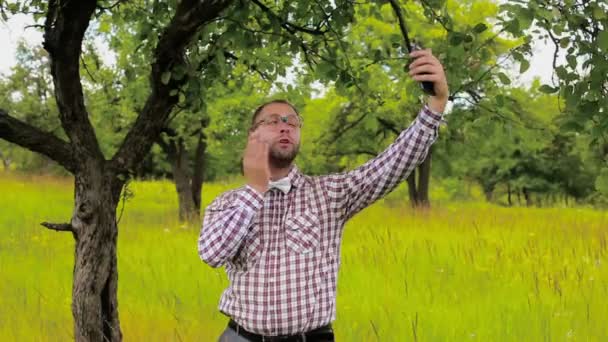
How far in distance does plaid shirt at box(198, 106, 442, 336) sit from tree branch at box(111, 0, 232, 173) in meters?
1.38

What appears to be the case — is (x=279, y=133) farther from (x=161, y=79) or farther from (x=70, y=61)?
(x=70, y=61)

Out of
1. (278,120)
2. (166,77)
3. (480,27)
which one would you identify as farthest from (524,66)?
(166,77)

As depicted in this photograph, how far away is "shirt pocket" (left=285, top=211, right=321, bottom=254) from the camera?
109 inches

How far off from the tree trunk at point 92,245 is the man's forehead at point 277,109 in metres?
1.57

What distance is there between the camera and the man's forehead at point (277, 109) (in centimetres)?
286

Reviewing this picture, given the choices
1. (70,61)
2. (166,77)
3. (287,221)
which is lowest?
(287,221)

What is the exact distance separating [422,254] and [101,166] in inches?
187

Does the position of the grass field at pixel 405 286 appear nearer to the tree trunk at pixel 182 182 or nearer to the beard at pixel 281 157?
the beard at pixel 281 157

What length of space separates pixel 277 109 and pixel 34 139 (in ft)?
6.05

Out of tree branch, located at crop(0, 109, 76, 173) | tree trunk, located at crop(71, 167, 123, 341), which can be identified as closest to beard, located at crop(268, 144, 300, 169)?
tree trunk, located at crop(71, 167, 123, 341)

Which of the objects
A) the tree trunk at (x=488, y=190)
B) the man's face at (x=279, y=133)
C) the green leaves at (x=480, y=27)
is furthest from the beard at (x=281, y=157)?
the tree trunk at (x=488, y=190)

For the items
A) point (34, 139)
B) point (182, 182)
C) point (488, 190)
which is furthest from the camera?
point (488, 190)

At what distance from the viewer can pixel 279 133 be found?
2807mm

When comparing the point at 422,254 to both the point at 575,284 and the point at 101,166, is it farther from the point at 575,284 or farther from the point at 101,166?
the point at 101,166
